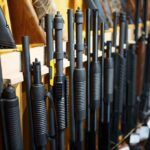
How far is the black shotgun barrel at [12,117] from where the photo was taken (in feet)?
2.59

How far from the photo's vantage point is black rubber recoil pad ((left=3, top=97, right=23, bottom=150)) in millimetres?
794

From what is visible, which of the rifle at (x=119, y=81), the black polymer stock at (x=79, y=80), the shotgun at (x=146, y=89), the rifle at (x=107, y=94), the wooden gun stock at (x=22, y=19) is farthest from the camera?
the shotgun at (x=146, y=89)

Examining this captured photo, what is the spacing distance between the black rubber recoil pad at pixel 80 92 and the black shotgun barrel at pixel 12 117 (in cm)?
32

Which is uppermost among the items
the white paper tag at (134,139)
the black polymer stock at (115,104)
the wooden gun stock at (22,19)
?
the wooden gun stock at (22,19)

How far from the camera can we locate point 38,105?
0.89m

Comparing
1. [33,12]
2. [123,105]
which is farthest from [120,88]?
[33,12]

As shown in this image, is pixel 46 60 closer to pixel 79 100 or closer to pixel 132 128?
pixel 79 100

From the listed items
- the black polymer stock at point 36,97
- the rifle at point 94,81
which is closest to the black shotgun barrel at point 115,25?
the rifle at point 94,81

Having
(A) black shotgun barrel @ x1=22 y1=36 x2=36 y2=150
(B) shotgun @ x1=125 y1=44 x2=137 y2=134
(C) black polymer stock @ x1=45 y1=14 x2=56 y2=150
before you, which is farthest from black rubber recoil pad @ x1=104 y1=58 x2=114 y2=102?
(A) black shotgun barrel @ x1=22 y1=36 x2=36 y2=150

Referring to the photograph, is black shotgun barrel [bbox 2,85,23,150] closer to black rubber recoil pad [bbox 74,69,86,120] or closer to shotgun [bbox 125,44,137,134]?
black rubber recoil pad [bbox 74,69,86,120]

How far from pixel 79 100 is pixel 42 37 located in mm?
319

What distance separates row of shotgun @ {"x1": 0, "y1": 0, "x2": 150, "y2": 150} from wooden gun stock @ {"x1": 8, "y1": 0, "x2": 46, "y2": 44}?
2.3 inches

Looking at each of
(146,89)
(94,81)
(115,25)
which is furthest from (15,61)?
(146,89)

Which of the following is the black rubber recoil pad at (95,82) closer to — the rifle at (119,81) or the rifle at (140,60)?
the rifle at (119,81)
